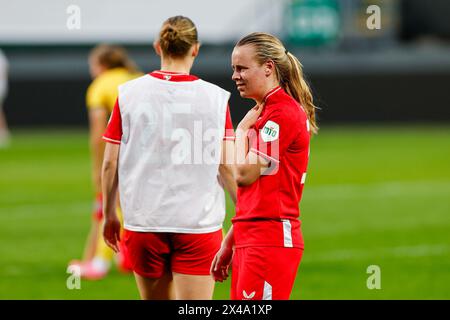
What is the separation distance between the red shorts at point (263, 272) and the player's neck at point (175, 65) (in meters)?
1.07

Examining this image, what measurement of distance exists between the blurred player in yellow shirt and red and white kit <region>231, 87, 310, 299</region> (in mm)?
4292

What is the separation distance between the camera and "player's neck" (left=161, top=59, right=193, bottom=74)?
554 cm

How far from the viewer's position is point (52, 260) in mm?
10766

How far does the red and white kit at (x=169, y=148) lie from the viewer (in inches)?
216

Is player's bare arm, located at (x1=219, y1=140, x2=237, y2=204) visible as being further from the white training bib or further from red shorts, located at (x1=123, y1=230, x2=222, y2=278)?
red shorts, located at (x1=123, y1=230, x2=222, y2=278)

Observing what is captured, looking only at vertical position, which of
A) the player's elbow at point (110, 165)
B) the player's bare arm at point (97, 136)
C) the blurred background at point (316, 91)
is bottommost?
the blurred background at point (316, 91)

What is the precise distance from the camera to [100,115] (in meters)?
9.37

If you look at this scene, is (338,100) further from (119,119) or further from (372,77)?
(119,119)

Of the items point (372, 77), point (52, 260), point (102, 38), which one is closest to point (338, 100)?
Result: point (372, 77)

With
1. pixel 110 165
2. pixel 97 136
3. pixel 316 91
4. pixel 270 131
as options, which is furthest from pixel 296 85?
pixel 316 91

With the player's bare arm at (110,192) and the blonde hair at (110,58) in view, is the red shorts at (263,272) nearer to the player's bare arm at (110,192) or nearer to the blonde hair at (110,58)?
the player's bare arm at (110,192)

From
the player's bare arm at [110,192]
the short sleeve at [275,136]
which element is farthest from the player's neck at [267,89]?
the player's bare arm at [110,192]

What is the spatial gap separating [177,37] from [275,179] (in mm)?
982

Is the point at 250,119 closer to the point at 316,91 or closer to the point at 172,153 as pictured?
the point at 172,153
